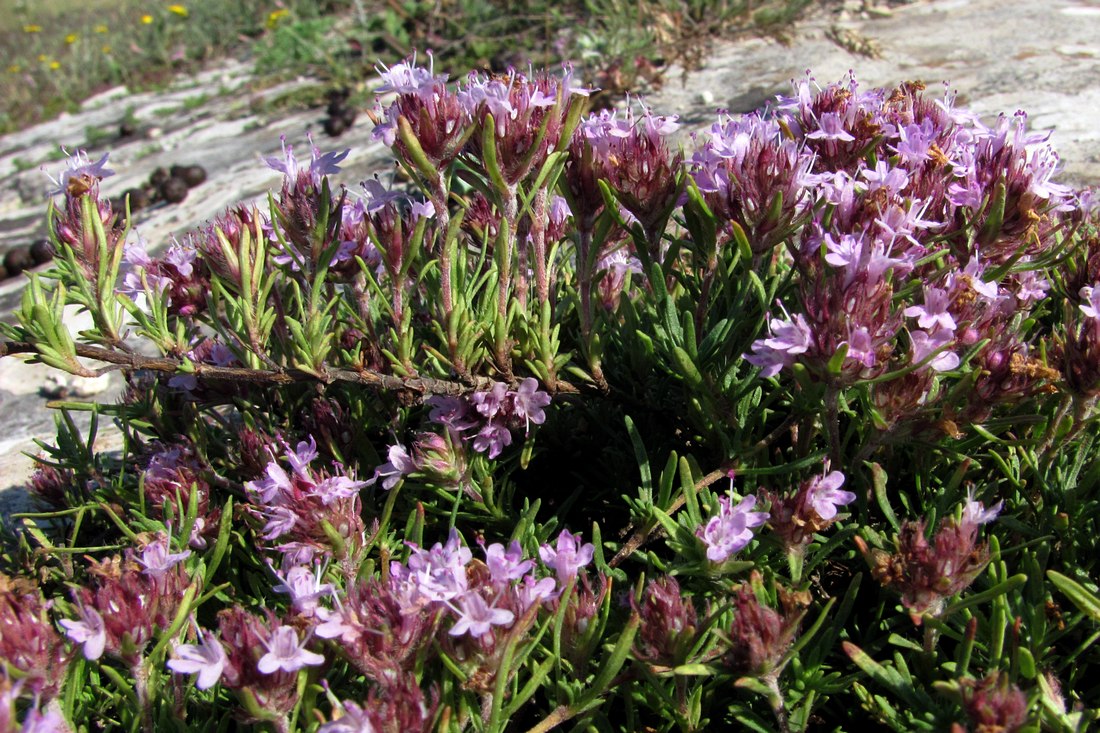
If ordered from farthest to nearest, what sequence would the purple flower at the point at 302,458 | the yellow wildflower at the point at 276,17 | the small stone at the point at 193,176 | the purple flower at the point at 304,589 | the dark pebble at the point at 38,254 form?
the yellow wildflower at the point at 276,17, the small stone at the point at 193,176, the dark pebble at the point at 38,254, the purple flower at the point at 302,458, the purple flower at the point at 304,589

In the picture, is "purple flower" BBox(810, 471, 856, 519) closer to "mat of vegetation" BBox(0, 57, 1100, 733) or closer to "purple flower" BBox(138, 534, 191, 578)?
"mat of vegetation" BBox(0, 57, 1100, 733)

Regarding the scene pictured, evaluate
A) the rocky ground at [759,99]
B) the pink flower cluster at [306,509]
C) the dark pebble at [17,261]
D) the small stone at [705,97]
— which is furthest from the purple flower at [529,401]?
the dark pebble at [17,261]

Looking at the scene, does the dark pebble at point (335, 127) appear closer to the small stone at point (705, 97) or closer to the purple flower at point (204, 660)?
the small stone at point (705, 97)

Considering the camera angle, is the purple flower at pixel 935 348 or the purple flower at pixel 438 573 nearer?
the purple flower at pixel 438 573

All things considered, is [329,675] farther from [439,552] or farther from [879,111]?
[879,111]

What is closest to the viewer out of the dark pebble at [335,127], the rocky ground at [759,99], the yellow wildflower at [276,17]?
A: the rocky ground at [759,99]

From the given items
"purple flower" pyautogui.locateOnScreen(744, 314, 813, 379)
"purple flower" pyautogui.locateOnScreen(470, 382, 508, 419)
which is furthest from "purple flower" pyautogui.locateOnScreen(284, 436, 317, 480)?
"purple flower" pyautogui.locateOnScreen(744, 314, 813, 379)

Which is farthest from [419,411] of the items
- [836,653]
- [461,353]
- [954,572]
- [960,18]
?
[960,18]

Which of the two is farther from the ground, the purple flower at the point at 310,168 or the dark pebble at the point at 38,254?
the purple flower at the point at 310,168
